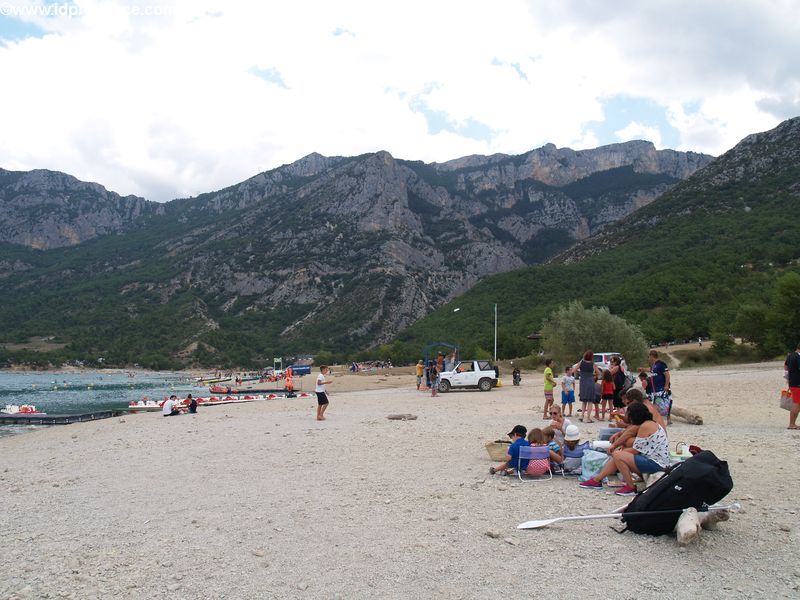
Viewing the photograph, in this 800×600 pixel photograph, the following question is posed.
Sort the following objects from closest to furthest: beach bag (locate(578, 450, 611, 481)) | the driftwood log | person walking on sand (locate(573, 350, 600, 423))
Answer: beach bag (locate(578, 450, 611, 481)) < the driftwood log < person walking on sand (locate(573, 350, 600, 423))

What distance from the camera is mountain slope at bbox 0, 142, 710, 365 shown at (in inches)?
5098

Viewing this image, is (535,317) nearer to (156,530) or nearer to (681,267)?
(681,267)

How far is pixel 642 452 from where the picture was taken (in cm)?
743

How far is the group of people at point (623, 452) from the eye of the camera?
737cm

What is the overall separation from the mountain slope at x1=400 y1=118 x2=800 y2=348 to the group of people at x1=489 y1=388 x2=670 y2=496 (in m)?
42.9

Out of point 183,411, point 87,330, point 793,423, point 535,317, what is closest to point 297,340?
point 87,330

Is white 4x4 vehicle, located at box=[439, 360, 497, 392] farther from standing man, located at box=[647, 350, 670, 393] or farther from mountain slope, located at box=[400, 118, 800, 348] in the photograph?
mountain slope, located at box=[400, 118, 800, 348]

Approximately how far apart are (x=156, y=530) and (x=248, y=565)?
1887 mm

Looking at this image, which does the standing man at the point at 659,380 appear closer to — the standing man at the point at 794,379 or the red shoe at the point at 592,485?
the standing man at the point at 794,379

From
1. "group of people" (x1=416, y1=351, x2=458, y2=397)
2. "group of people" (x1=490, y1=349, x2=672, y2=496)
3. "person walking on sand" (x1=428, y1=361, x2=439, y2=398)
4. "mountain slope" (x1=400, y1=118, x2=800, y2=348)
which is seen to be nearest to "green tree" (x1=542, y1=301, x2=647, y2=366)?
"mountain slope" (x1=400, y1=118, x2=800, y2=348)

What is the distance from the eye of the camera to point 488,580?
15.6 feet

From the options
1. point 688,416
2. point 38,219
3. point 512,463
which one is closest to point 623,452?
point 512,463

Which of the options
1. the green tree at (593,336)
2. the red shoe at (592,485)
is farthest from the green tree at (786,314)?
the red shoe at (592,485)

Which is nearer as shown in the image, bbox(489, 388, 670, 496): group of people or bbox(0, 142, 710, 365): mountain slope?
bbox(489, 388, 670, 496): group of people
